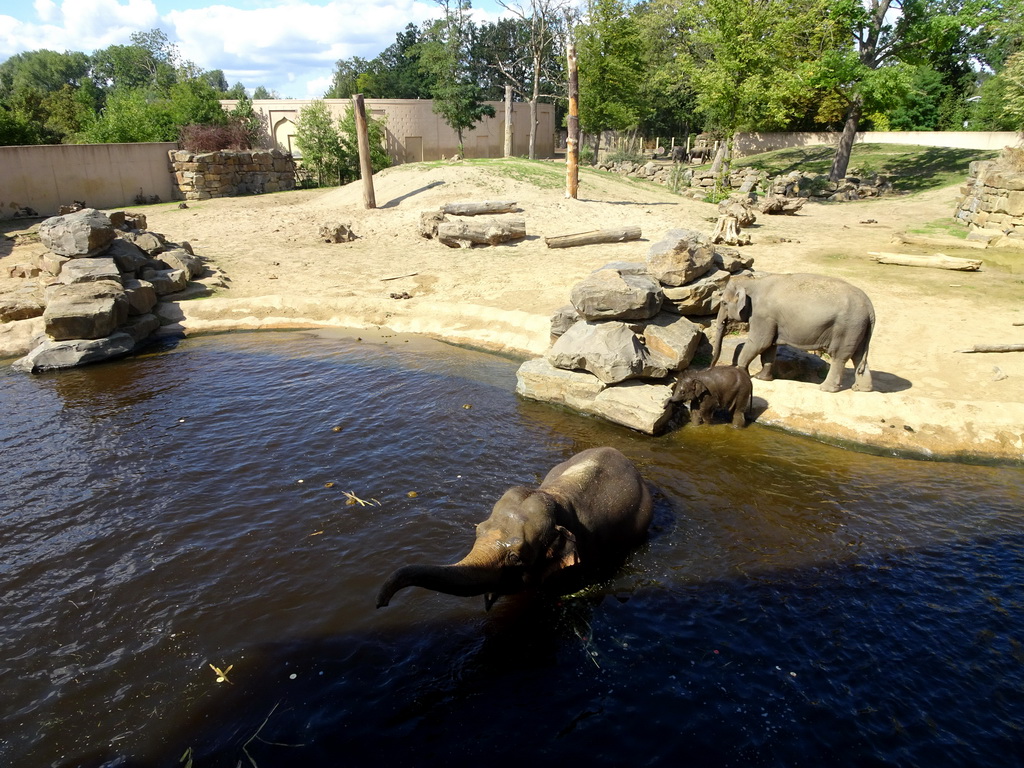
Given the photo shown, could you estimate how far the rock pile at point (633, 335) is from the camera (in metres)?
10.7

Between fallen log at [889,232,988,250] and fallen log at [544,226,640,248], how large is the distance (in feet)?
27.6

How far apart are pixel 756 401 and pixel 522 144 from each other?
44.1m

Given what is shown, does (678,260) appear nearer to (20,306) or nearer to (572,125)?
(572,125)

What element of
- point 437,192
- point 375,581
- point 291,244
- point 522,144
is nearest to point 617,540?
point 375,581

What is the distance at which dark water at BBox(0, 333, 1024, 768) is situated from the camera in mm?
5070

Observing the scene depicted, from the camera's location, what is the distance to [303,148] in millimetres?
33875

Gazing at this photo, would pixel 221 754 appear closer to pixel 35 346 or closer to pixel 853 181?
pixel 35 346

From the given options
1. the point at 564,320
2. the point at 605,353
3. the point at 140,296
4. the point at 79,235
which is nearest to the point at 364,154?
the point at 79,235

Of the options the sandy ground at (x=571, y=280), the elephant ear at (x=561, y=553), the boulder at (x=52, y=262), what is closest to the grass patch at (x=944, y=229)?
the sandy ground at (x=571, y=280)

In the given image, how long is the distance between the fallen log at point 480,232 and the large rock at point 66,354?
34.4 feet

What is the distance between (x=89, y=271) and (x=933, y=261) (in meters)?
21.8

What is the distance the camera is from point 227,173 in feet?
103

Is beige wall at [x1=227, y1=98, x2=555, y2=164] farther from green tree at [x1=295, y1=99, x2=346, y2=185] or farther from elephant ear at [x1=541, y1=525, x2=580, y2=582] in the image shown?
elephant ear at [x1=541, y1=525, x2=580, y2=582]

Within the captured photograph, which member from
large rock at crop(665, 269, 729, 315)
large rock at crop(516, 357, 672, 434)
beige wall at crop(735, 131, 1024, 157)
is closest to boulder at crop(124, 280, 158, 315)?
large rock at crop(516, 357, 672, 434)
